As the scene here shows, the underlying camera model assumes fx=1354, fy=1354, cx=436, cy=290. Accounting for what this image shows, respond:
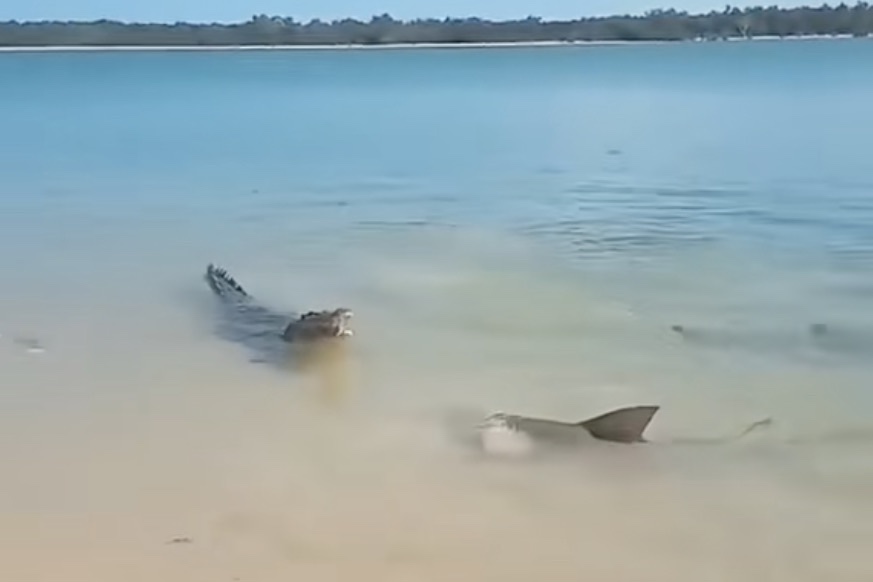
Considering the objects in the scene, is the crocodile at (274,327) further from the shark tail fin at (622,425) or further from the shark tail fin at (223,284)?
the shark tail fin at (622,425)

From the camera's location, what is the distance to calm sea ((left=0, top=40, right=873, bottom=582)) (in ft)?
15.0

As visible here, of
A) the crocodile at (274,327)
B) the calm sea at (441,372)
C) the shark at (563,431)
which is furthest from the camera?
the crocodile at (274,327)

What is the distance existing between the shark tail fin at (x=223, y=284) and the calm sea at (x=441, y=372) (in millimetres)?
189

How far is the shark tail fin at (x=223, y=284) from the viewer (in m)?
8.71

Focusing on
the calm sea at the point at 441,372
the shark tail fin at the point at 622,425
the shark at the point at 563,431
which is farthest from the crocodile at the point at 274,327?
the shark tail fin at the point at 622,425

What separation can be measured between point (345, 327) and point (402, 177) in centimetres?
892

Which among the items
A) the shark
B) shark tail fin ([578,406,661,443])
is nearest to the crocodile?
the shark

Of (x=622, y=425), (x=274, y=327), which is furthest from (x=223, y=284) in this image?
(x=622, y=425)

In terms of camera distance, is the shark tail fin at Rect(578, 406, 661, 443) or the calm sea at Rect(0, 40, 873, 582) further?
the shark tail fin at Rect(578, 406, 661, 443)

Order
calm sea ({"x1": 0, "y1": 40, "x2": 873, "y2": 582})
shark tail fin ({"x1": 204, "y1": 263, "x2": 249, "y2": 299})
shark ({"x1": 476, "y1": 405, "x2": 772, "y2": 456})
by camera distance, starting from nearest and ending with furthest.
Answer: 1. calm sea ({"x1": 0, "y1": 40, "x2": 873, "y2": 582})
2. shark ({"x1": 476, "y1": 405, "x2": 772, "y2": 456})
3. shark tail fin ({"x1": 204, "y1": 263, "x2": 249, "y2": 299})

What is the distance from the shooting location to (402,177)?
16344 mm

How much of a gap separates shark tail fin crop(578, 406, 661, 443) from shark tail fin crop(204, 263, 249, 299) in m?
3.55

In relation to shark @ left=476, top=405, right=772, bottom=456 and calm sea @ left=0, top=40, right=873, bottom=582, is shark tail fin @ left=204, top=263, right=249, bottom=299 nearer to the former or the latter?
calm sea @ left=0, top=40, right=873, bottom=582

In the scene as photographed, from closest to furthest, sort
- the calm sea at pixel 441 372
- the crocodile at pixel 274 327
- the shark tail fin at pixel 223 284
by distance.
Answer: the calm sea at pixel 441 372 < the crocodile at pixel 274 327 < the shark tail fin at pixel 223 284
